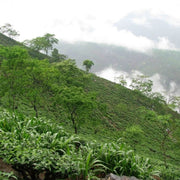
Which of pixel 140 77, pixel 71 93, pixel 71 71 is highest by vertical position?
pixel 140 77

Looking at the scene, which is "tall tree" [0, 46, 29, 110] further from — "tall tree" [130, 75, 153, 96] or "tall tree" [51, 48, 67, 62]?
"tall tree" [51, 48, 67, 62]

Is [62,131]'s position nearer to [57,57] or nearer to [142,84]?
[142,84]

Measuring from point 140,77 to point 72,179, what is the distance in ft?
185

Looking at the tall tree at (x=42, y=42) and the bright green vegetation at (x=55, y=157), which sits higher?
the tall tree at (x=42, y=42)

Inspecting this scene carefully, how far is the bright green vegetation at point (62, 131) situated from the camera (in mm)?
4473

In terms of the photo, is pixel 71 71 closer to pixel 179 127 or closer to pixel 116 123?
pixel 116 123

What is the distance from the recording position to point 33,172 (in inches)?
182

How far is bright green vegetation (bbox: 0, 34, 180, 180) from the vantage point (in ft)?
14.7

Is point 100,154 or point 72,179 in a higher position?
point 100,154

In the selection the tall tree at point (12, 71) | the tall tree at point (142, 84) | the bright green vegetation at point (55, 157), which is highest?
the tall tree at point (142, 84)

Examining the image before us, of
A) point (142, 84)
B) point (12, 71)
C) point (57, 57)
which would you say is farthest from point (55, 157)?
point (57, 57)

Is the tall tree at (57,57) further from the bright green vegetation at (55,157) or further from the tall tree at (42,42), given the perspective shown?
the bright green vegetation at (55,157)

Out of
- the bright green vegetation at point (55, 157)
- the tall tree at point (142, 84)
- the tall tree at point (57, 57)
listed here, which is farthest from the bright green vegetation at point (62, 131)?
the tall tree at point (57, 57)

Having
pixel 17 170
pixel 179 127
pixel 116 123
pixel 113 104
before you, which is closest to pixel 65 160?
pixel 17 170
